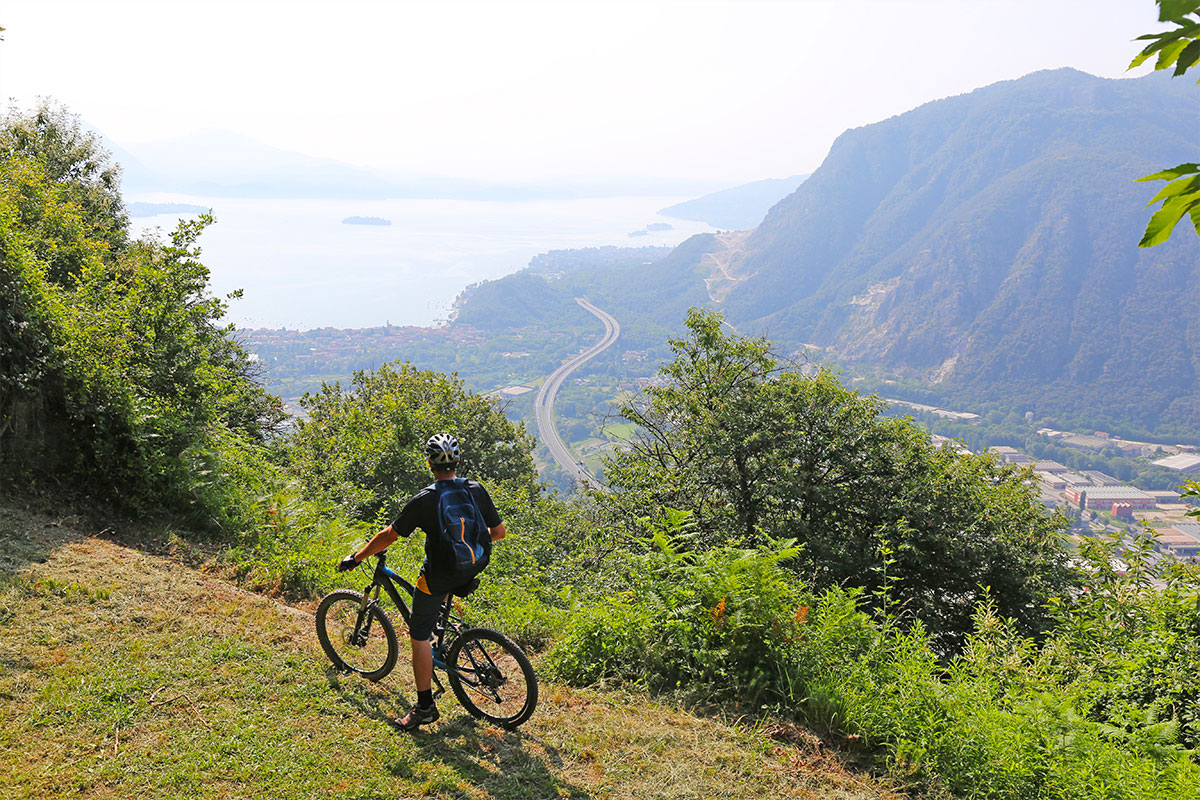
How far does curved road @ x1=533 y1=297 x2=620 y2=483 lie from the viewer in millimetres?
99912

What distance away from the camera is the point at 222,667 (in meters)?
5.19

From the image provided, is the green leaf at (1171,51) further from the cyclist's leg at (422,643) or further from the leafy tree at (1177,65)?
the cyclist's leg at (422,643)

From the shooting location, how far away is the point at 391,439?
16688 millimetres

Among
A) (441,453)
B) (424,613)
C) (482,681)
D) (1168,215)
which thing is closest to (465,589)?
(424,613)

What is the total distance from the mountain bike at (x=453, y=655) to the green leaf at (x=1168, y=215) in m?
4.47

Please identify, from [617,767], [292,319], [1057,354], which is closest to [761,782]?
[617,767]

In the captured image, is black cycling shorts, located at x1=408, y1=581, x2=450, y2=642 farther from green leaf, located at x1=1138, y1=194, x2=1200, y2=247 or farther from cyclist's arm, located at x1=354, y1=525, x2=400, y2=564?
green leaf, located at x1=1138, y1=194, x2=1200, y2=247

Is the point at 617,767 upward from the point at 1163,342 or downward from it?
upward

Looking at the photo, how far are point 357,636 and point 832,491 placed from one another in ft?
37.5

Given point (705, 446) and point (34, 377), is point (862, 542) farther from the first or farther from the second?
point (34, 377)

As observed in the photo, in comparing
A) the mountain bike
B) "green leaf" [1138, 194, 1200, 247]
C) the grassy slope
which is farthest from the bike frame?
"green leaf" [1138, 194, 1200, 247]

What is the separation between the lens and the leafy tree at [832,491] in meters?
13.7

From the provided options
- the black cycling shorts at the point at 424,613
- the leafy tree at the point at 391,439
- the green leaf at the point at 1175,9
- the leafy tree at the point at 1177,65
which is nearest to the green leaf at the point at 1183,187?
the leafy tree at the point at 1177,65

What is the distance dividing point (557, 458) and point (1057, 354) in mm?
133636
